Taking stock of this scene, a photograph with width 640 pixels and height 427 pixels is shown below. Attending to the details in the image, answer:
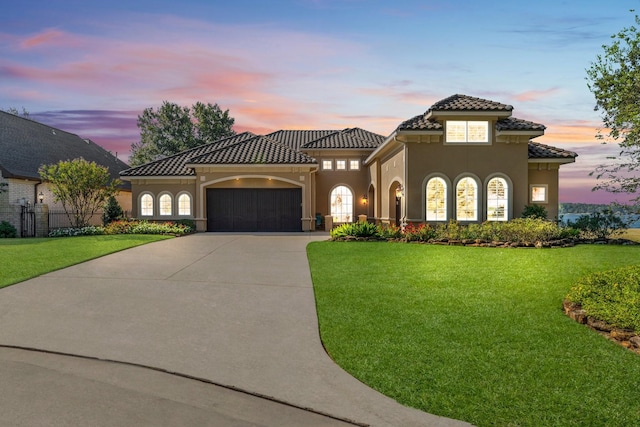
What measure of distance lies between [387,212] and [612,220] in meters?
9.52

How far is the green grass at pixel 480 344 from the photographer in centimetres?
452

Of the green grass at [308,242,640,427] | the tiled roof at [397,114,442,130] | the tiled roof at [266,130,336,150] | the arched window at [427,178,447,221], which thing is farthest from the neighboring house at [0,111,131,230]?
the arched window at [427,178,447,221]

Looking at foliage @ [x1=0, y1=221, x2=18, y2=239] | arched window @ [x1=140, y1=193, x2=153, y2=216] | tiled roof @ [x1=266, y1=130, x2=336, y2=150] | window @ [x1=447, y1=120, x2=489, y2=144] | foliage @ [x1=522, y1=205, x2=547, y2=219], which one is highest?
tiled roof @ [x1=266, y1=130, x2=336, y2=150]

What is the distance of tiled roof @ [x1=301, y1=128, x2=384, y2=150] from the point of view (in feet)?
90.9

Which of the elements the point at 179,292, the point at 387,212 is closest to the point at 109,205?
the point at 387,212

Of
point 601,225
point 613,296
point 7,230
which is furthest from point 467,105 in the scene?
point 7,230

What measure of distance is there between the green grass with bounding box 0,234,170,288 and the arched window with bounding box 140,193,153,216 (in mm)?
7043

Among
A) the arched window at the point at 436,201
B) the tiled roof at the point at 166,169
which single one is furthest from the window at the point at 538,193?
the tiled roof at the point at 166,169

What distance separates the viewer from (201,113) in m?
46.7

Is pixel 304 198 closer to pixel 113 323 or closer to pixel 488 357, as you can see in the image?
pixel 113 323

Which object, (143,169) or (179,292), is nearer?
(179,292)

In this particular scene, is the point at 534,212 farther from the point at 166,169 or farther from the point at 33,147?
the point at 33,147

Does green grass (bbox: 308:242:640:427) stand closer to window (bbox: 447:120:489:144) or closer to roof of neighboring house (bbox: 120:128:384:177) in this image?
window (bbox: 447:120:489:144)

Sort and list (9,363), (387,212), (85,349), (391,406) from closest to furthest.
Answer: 1. (391,406)
2. (9,363)
3. (85,349)
4. (387,212)
